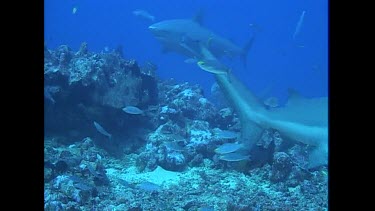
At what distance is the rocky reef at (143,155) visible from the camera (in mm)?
5555

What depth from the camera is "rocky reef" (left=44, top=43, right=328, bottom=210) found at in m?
5.55

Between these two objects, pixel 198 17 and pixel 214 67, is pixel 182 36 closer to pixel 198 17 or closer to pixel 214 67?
pixel 198 17

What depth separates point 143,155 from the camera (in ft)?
25.1

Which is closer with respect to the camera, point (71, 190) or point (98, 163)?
point (71, 190)

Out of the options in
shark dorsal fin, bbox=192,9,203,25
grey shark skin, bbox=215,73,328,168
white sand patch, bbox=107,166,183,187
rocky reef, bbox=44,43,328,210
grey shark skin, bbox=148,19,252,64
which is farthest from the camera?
shark dorsal fin, bbox=192,9,203,25

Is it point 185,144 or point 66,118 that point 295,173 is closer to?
point 185,144

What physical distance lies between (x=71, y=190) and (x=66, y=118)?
2.92m

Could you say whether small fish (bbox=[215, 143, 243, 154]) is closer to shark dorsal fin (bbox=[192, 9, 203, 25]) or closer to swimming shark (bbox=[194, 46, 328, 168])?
swimming shark (bbox=[194, 46, 328, 168])

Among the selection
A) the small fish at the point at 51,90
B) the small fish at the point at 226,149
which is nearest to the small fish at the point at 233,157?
the small fish at the point at 226,149

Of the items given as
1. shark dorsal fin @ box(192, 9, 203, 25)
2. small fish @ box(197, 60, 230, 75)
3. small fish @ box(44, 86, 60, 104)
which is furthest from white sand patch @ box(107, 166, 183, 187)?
shark dorsal fin @ box(192, 9, 203, 25)

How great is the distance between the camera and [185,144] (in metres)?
8.13

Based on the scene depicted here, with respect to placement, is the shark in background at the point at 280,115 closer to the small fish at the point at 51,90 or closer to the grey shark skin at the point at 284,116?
the grey shark skin at the point at 284,116

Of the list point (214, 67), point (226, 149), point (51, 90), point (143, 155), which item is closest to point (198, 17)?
point (214, 67)
